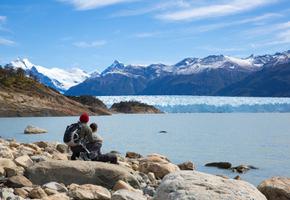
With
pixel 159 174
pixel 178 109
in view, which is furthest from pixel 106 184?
pixel 178 109

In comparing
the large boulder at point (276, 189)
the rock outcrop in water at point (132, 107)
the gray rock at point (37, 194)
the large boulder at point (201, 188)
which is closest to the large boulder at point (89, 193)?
the gray rock at point (37, 194)

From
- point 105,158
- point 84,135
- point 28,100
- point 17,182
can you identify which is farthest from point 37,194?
point 28,100

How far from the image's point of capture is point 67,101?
16062 centimetres

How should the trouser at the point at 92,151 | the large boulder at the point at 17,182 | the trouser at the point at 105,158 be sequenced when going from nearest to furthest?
the large boulder at the point at 17,182 < the trouser at the point at 92,151 < the trouser at the point at 105,158

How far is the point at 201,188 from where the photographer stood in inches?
357

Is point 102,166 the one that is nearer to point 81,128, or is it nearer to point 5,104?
point 81,128

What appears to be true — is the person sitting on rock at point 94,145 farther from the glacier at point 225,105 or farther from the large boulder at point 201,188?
the glacier at point 225,105

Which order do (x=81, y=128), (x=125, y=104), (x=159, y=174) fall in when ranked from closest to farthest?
(x=81, y=128), (x=159, y=174), (x=125, y=104)

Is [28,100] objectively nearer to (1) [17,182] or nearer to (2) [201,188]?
(1) [17,182]

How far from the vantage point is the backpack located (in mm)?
16484

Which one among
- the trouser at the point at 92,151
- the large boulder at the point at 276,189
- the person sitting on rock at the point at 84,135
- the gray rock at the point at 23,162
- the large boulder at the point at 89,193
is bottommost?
the large boulder at the point at 276,189

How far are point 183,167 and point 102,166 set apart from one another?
9.86 m

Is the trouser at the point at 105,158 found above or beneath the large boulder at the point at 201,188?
beneath

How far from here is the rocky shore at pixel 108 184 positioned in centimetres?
912
